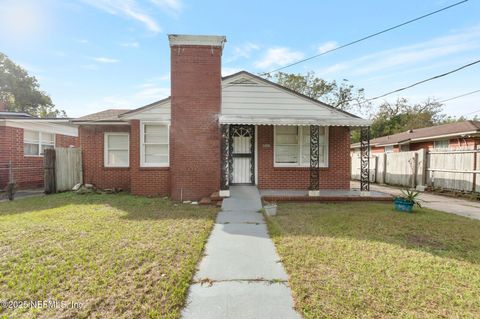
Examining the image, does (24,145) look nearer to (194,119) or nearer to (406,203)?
(194,119)

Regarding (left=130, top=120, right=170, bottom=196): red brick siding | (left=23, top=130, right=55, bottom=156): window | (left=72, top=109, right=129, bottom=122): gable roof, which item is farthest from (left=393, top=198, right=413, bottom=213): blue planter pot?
(left=23, top=130, right=55, bottom=156): window

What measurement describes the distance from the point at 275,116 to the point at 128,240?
7.32 metres

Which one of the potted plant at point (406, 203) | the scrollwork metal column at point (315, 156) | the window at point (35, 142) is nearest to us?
the potted plant at point (406, 203)

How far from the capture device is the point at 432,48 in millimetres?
13320

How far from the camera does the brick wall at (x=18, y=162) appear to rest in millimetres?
12195

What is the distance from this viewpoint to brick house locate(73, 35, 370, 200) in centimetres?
926

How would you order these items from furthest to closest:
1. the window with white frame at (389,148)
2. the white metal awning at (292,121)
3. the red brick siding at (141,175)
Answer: the window with white frame at (389,148), the red brick siding at (141,175), the white metal awning at (292,121)

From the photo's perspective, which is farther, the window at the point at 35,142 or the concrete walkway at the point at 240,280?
the window at the point at 35,142

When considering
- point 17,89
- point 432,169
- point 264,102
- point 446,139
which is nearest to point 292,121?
point 264,102

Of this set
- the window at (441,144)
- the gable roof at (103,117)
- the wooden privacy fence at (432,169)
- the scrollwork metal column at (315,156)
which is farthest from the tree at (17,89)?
the window at (441,144)

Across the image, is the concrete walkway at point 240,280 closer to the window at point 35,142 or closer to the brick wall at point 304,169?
the brick wall at point 304,169

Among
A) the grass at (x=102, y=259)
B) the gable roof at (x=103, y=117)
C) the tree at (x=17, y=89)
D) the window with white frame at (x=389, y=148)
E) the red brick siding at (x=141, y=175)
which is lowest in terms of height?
the grass at (x=102, y=259)

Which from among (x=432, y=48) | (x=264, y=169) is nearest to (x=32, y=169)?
(x=264, y=169)

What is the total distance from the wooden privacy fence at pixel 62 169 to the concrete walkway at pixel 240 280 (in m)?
8.87
